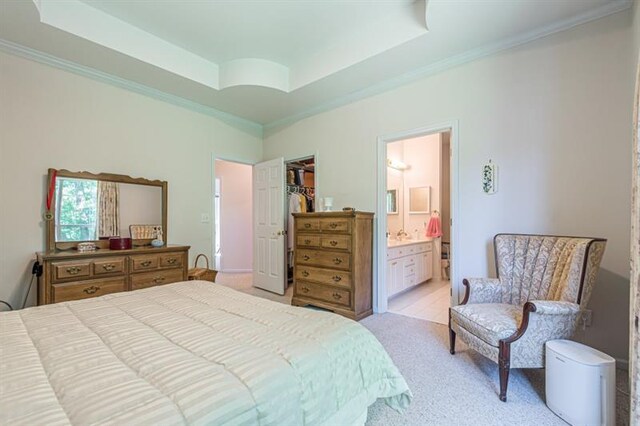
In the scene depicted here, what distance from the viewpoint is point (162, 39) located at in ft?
10.2

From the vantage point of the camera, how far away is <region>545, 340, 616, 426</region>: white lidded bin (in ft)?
5.05

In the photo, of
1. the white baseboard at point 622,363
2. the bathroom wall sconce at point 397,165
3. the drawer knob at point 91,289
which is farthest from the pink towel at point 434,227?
the drawer knob at point 91,289

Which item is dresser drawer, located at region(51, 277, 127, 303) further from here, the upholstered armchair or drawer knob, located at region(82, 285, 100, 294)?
the upholstered armchair

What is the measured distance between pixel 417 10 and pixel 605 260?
8.54 feet

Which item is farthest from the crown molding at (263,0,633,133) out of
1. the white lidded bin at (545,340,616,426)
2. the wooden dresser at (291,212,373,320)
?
the white lidded bin at (545,340,616,426)

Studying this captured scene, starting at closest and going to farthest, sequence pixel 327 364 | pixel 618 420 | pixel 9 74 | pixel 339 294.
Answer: pixel 327 364 → pixel 618 420 → pixel 9 74 → pixel 339 294

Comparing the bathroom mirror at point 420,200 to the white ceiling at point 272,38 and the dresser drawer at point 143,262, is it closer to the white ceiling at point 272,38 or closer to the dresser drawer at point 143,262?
the white ceiling at point 272,38

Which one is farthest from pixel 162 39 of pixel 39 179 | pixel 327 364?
pixel 327 364

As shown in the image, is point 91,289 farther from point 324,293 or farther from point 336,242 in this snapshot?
point 336,242

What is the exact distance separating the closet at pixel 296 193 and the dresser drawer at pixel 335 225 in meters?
1.12

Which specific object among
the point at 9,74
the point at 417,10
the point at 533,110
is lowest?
the point at 533,110

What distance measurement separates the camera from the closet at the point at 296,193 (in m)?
4.83

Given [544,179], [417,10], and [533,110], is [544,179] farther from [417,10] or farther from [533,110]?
[417,10]

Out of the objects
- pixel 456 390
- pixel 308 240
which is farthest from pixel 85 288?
pixel 456 390
